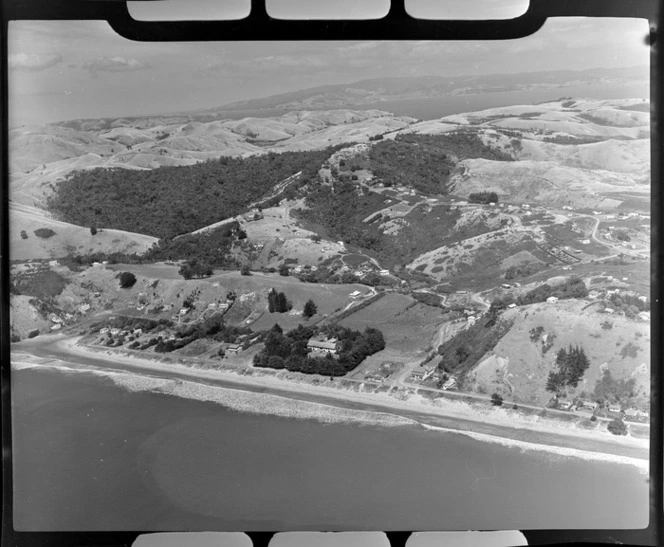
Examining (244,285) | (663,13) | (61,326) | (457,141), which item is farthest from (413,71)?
Answer: (61,326)

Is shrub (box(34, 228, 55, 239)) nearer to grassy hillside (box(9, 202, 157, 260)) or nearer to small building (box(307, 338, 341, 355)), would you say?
grassy hillside (box(9, 202, 157, 260))

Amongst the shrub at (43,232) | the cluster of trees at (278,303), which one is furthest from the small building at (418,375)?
the shrub at (43,232)

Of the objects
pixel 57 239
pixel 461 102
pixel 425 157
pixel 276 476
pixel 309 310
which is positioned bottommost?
pixel 276 476

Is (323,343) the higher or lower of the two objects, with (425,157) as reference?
lower

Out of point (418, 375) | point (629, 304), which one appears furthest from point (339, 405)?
point (629, 304)

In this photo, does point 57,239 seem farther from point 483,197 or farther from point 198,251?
point 483,197

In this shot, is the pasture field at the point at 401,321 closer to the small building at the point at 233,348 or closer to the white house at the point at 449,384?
the white house at the point at 449,384

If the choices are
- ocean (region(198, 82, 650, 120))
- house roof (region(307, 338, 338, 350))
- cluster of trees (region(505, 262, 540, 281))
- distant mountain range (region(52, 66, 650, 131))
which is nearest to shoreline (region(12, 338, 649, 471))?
house roof (region(307, 338, 338, 350))
